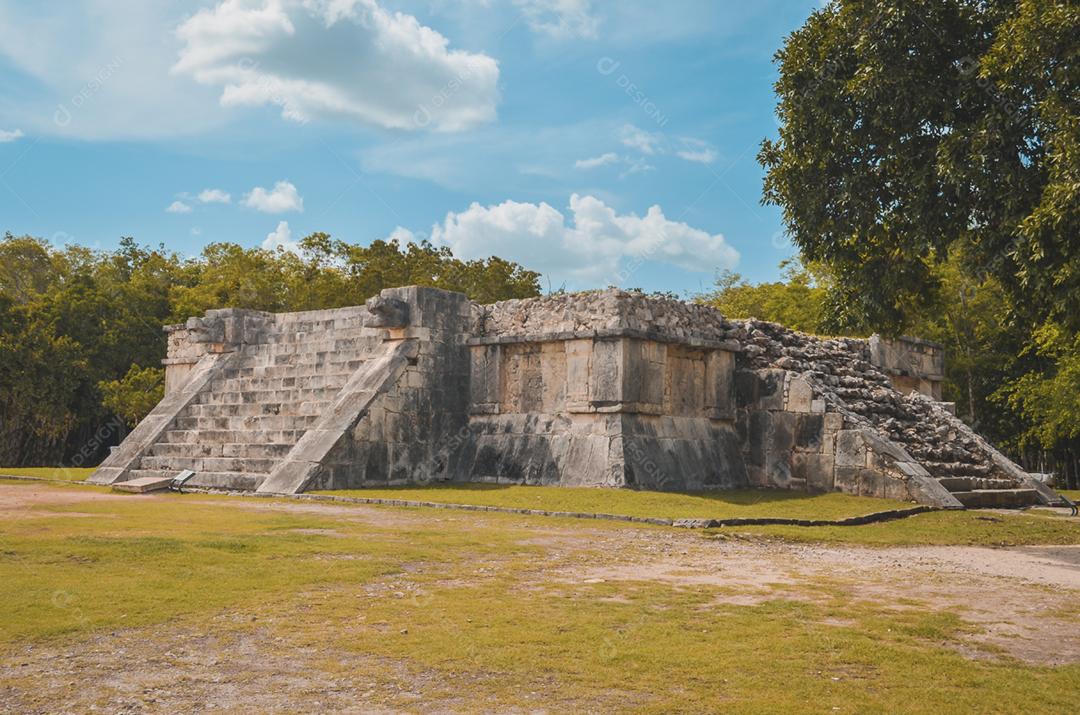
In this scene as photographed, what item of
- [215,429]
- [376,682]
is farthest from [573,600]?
[215,429]

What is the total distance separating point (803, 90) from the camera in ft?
35.4

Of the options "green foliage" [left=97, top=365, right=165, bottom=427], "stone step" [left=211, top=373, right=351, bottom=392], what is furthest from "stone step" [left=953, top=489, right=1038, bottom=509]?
"green foliage" [left=97, top=365, right=165, bottom=427]

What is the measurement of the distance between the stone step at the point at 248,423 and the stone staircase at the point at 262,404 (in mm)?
18

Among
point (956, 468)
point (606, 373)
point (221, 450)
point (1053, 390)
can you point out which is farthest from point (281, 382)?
point (1053, 390)

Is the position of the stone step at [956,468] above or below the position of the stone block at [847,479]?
above

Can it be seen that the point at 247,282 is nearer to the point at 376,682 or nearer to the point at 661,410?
the point at 661,410

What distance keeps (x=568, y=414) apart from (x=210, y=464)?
19.2 feet

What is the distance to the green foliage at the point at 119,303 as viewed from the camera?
26.3 meters

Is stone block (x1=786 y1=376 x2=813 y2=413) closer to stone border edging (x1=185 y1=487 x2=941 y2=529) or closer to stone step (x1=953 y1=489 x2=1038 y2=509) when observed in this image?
stone step (x1=953 y1=489 x2=1038 y2=509)

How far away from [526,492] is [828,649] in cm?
864

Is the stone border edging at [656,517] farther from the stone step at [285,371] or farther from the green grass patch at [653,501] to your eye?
the stone step at [285,371]

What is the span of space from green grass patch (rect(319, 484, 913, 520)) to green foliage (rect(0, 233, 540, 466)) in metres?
15.1

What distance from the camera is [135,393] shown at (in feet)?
82.5

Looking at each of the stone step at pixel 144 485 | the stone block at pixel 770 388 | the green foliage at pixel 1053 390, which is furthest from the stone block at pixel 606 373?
the green foliage at pixel 1053 390
